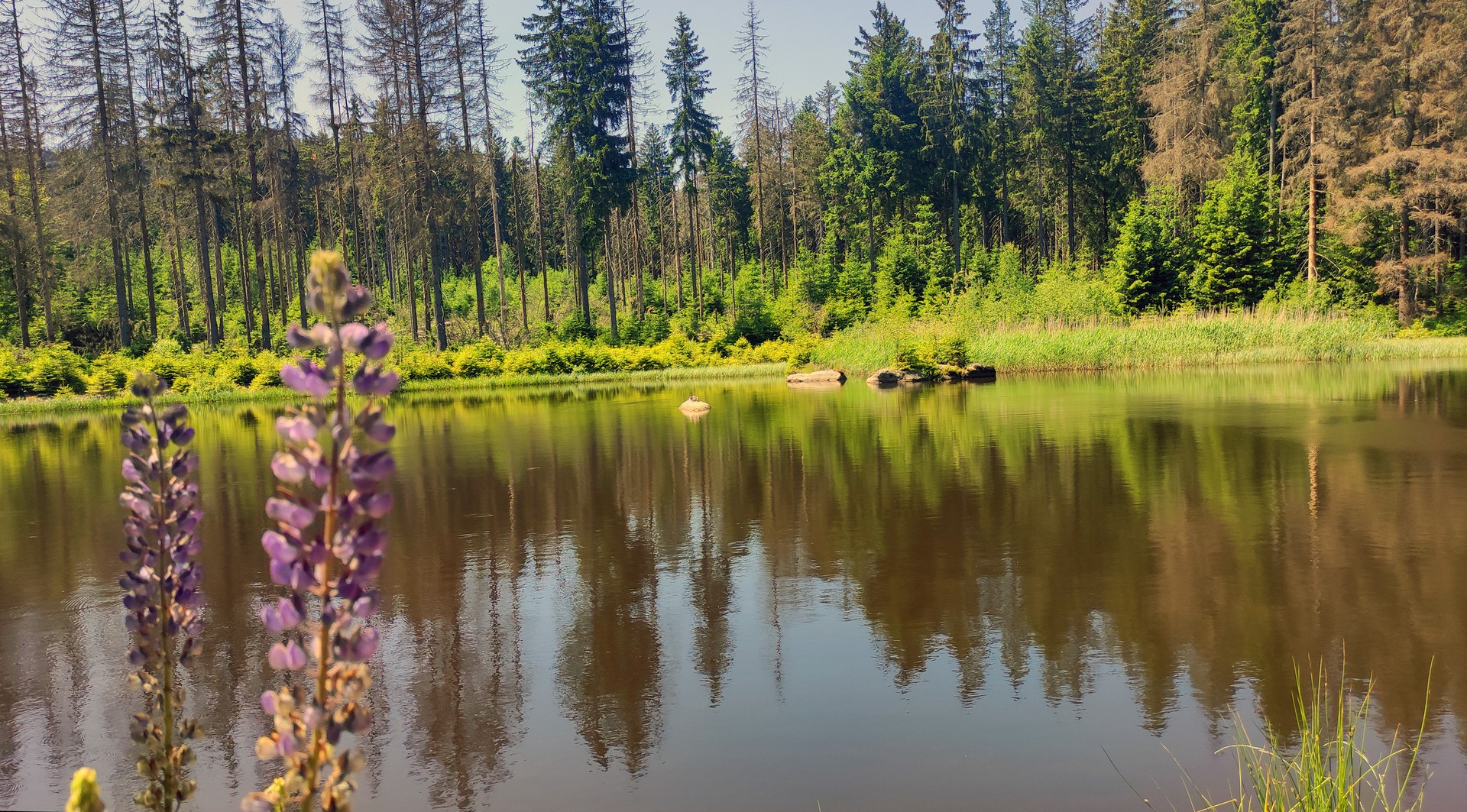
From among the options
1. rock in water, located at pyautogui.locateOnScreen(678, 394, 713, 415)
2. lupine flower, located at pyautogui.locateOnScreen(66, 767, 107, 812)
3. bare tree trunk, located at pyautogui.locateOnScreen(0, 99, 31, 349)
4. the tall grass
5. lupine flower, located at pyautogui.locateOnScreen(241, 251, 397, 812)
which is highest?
bare tree trunk, located at pyautogui.locateOnScreen(0, 99, 31, 349)

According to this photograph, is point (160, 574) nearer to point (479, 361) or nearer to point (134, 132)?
point (479, 361)

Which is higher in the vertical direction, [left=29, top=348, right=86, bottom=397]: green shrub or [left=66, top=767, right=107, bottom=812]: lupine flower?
[left=29, top=348, right=86, bottom=397]: green shrub

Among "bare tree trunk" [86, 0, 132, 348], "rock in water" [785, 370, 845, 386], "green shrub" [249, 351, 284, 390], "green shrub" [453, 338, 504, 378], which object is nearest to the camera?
"rock in water" [785, 370, 845, 386]

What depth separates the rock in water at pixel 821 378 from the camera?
33.8 meters

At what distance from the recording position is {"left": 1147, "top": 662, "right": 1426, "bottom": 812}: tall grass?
3.58 m

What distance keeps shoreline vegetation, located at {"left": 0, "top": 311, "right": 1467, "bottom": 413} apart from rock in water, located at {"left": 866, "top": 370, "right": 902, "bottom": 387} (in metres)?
1.47

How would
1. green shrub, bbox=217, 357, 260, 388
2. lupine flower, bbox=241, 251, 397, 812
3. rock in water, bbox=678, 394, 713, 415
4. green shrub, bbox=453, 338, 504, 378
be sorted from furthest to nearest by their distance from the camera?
green shrub, bbox=453, 338, 504, 378 → green shrub, bbox=217, 357, 260, 388 → rock in water, bbox=678, 394, 713, 415 → lupine flower, bbox=241, 251, 397, 812

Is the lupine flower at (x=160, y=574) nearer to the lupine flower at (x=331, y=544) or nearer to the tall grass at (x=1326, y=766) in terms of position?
the lupine flower at (x=331, y=544)

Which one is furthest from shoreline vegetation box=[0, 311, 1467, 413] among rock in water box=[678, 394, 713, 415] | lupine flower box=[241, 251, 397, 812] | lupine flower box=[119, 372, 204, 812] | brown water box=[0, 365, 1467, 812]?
lupine flower box=[241, 251, 397, 812]

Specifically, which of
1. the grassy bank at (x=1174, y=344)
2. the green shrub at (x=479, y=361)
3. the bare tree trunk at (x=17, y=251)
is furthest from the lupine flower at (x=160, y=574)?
the bare tree trunk at (x=17, y=251)

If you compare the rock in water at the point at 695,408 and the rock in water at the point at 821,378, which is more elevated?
the rock in water at the point at 821,378

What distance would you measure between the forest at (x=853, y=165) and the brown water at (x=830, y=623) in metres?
27.9

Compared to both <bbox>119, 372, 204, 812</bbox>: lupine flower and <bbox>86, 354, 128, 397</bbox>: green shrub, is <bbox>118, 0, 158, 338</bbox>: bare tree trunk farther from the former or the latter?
<bbox>119, 372, 204, 812</bbox>: lupine flower

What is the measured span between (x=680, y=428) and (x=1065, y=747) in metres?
15.5
